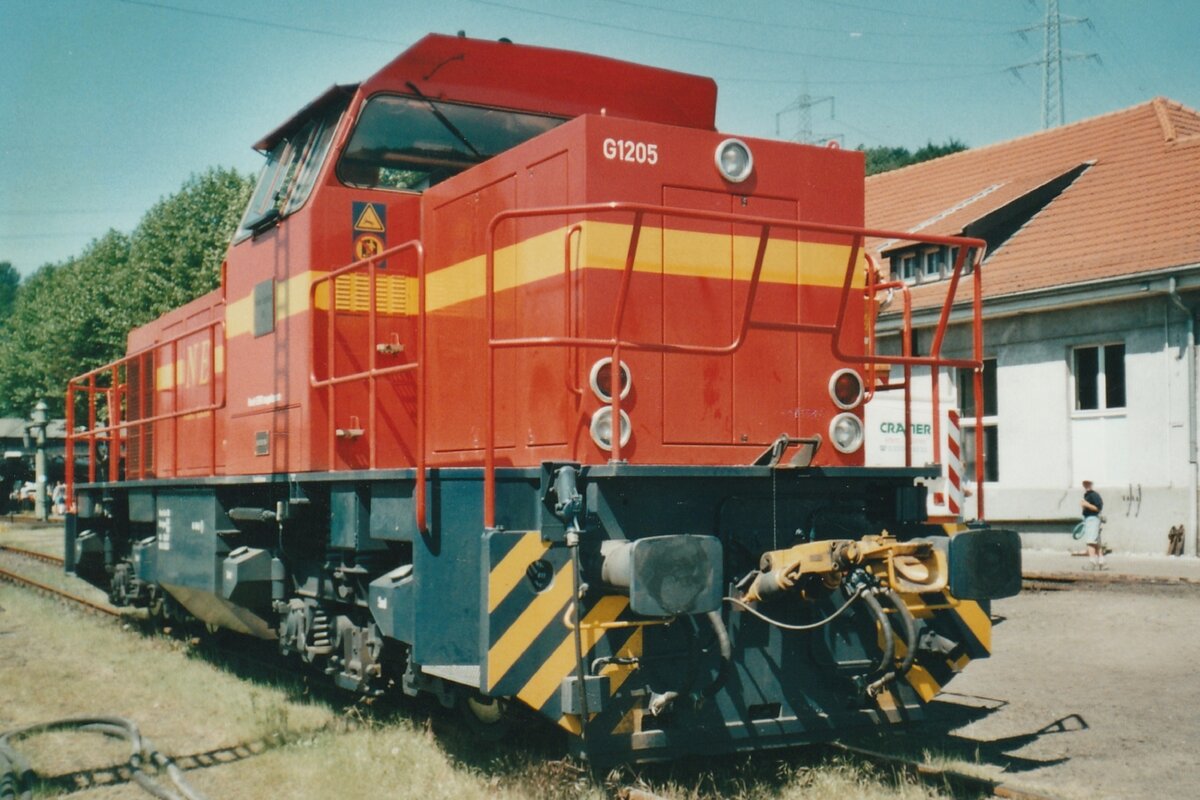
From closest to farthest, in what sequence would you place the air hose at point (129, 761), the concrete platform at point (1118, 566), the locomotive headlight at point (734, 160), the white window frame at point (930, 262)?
the air hose at point (129, 761)
the locomotive headlight at point (734, 160)
the concrete platform at point (1118, 566)
the white window frame at point (930, 262)

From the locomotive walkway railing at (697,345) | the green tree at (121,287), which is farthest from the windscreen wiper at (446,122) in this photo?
the green tree at (121,287)

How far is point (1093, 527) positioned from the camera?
595 inches

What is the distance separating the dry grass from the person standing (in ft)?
35.4

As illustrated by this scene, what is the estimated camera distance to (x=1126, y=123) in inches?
813

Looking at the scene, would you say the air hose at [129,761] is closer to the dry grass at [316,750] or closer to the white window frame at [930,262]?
the dry grass at [316,750]

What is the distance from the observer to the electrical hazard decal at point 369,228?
247 inches

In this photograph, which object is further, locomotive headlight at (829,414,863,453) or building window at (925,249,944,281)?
building window at (925,249,944,281)

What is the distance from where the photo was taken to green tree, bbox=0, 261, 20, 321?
90.4 m

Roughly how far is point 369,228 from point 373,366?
1.22 m

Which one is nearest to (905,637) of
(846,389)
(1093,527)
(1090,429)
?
(846,389)

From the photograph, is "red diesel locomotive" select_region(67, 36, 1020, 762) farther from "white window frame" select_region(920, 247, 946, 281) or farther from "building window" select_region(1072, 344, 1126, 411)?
"white window frame" select_region(920, 247, 946, 281)

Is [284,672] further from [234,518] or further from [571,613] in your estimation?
[571,613]

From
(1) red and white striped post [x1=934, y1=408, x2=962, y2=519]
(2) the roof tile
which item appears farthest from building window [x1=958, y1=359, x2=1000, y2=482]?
(1) red and white striped post [x1=934, y1=408, x2=962, y2=519]

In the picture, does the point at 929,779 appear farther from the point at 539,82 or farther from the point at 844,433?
the point at 539,82
